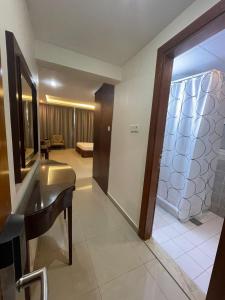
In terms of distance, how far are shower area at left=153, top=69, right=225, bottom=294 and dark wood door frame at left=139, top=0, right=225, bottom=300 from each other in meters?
0.47

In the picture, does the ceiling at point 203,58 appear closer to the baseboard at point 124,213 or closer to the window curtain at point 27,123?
the window curtain at point 27,123

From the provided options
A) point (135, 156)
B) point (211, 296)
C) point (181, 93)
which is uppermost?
point (181, 93)

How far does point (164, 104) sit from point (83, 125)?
6.33 metres

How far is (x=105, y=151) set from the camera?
→ 2.82 m

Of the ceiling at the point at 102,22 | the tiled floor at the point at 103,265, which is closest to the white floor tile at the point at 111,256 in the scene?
the tiled floor at the point at 103,265

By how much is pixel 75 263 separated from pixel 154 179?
3.73 feet

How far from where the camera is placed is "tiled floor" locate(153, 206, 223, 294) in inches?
54.2

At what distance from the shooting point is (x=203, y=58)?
1794mm

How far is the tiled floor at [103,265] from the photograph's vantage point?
3.78 ft

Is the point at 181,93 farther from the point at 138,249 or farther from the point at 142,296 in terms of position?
the point at 142,296

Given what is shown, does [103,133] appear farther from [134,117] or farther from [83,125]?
[83,125]

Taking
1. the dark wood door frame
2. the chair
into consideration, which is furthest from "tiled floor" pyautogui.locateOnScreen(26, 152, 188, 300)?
the chair

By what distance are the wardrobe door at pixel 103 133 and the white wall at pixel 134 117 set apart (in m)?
0.22

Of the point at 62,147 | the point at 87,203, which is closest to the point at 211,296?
the point at 87,203
